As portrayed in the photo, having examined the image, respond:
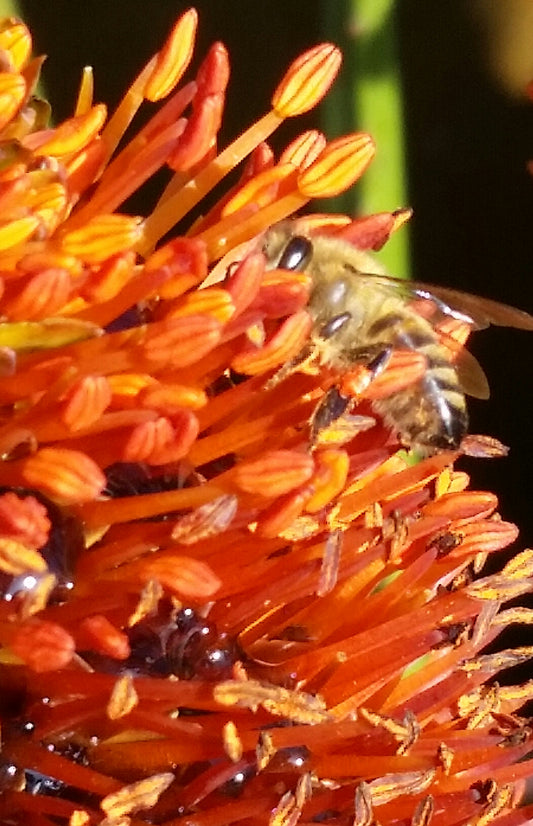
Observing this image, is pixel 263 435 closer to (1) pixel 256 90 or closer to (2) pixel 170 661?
(2) pixel 170 661

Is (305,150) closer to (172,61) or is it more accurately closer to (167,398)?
(172,61)

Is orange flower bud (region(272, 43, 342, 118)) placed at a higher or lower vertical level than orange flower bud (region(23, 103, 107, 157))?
lower

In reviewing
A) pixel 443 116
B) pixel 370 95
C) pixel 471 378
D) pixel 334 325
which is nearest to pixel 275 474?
pixel 334 325

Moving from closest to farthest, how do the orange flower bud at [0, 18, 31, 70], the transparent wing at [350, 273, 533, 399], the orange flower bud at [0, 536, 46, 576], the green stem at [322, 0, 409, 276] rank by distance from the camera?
1. the orange flower bud at [0, 536, 46, 576]
2. the orange flower bud at [0, 18, 31, 70]
3. the transparent wing at [350, 273, 533, 399]
4. the green stem at [322, 0, 409, 276]

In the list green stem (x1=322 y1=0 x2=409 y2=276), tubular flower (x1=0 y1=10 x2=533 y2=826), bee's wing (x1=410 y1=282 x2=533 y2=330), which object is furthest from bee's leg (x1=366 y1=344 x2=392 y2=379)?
green stem (x1=322 y1=0 x2=409 y2=276)

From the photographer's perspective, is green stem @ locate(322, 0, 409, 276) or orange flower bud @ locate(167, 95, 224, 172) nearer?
orange flower bud @ locate(167, 95, 224, 172)

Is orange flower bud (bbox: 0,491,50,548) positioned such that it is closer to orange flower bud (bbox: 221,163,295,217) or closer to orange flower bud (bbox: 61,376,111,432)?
orange flower bud (bbox: 61,376,111,432)

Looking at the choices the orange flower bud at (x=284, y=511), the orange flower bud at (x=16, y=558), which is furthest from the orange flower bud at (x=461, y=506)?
the orange flower bud at (x=16, y=558)
